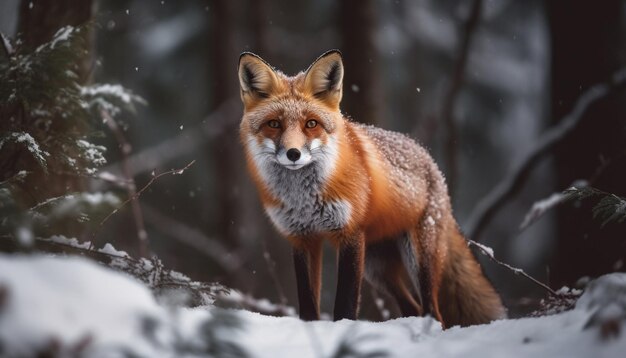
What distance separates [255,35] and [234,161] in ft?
7.49

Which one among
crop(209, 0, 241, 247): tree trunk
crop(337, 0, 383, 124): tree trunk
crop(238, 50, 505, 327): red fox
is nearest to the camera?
crop(238, 50, 505, 327): red fox

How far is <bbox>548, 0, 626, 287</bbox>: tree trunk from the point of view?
18.0 ft

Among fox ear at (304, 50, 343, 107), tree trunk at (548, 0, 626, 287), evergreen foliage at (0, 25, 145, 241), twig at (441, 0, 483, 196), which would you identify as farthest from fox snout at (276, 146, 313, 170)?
twig at (441, 0, 483, 196)

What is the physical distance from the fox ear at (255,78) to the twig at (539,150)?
10.0 ft

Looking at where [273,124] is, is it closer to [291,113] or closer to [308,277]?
[291,113]

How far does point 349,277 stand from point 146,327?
2300 mm

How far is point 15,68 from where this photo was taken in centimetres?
347

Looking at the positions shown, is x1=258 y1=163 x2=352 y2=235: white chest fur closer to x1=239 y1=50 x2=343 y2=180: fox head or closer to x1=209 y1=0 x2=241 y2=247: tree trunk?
x1=239 y1=50 x2=343 y2=180: fox head

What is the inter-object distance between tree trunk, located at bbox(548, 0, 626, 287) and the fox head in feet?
9.48

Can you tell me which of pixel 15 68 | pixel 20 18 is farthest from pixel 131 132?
pixel 15 68

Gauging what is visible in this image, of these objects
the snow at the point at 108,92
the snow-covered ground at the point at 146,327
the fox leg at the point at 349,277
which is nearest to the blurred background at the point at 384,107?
the snow at the point at 108,92

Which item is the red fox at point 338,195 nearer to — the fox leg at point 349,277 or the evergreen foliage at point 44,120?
the fox leg at point 349,277

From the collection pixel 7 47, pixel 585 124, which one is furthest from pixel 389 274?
pixel 7 47

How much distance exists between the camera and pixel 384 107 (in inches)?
274
